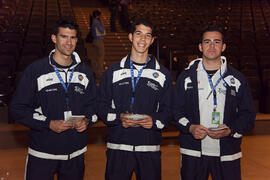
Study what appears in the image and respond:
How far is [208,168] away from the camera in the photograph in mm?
3170

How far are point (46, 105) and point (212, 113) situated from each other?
148cm

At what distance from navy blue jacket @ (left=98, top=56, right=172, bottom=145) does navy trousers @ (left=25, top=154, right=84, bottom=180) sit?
0.40 m

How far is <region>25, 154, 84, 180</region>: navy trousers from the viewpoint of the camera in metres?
2.93

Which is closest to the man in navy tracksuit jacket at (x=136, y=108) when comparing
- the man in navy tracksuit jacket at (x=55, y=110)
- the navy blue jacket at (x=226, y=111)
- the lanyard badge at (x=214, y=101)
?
the navy blue jacket at (x=226, y=111)

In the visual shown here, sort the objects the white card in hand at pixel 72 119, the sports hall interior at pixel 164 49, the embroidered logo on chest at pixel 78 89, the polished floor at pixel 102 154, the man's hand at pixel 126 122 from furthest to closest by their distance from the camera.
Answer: the sports hall interior at pixel 164 49 → the polished floor at pixel 102 154 → the embroidered logo on chest at pixel 78 89 → the man's hand at pixel 126 122 → the white card in hand at pixel 72 119

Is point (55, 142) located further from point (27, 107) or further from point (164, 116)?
point (164, 116)

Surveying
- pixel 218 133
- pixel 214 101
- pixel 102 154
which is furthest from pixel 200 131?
pixel 102 154

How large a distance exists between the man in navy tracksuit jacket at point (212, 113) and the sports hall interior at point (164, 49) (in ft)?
Result: 5.62

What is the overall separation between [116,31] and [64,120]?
1083 centimetres

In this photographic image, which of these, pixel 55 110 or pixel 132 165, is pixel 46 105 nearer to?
pixel 55 110

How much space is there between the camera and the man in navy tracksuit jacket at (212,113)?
10.3ft

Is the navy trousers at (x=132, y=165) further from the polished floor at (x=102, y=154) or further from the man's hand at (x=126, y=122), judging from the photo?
the polished floor at (x=102, y=154)

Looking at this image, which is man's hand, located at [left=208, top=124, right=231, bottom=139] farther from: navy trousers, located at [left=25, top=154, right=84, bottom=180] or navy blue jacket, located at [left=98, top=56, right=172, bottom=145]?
navy trousers, located at [left=25, top=154, right=84, bottom=180]

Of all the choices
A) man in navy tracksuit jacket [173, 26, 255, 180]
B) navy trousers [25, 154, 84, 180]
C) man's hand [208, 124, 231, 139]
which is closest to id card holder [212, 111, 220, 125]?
man in navy tracksuit jacket [173, 26, 255, 180]
